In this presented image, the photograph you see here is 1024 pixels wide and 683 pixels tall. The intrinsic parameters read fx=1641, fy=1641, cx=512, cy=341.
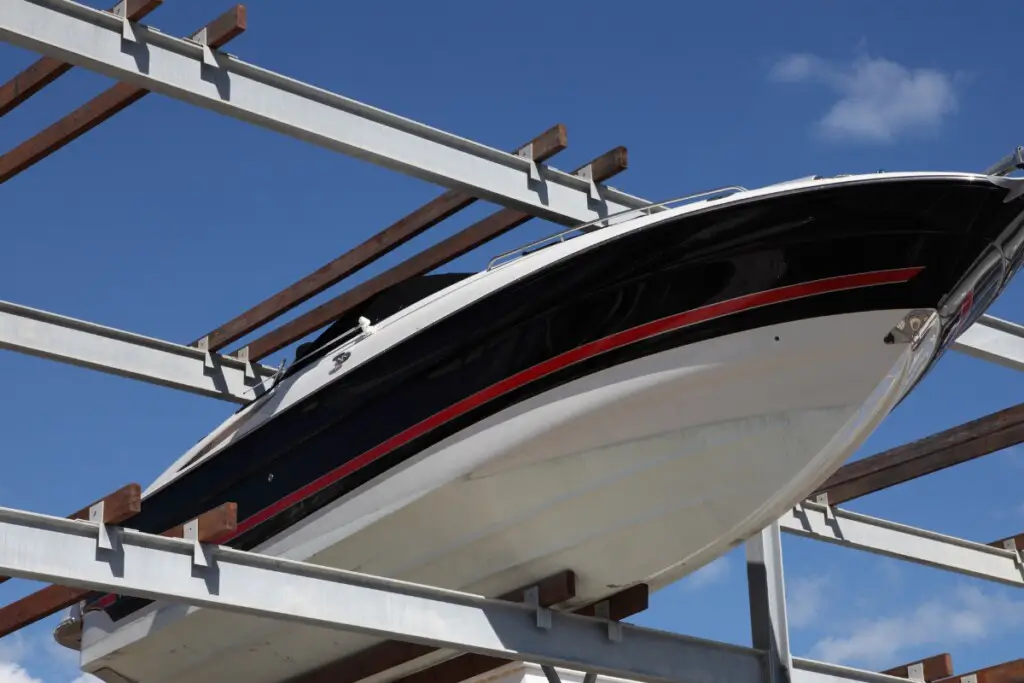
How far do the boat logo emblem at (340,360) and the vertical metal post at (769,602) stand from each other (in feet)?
6.73

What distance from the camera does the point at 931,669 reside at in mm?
8016

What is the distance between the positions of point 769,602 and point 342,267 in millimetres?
2946

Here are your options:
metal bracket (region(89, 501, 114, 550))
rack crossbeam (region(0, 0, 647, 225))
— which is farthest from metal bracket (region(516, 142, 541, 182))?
metal bracket (region(89, 501, 114, 550))

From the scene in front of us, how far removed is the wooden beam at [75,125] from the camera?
725 centimetres

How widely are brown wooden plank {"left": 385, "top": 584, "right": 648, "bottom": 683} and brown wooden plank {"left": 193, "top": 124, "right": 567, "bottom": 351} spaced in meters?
2.26

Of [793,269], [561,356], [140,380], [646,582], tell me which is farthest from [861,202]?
[140,380]

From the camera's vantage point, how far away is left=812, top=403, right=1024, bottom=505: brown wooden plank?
902 centimetres

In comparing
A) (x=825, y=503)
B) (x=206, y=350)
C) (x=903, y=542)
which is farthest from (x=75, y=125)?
(x=903, y=542)

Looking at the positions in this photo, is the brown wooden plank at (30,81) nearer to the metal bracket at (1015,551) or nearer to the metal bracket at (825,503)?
the metal bracket at (825,503)

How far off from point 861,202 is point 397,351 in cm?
210

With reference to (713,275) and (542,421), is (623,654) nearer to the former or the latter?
(542,421)

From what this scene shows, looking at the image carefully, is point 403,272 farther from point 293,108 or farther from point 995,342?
point 995,342

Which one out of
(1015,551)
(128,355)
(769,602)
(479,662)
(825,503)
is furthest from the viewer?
(1015,551)

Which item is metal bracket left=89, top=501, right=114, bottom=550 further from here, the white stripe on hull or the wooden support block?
the white stripe on hull
